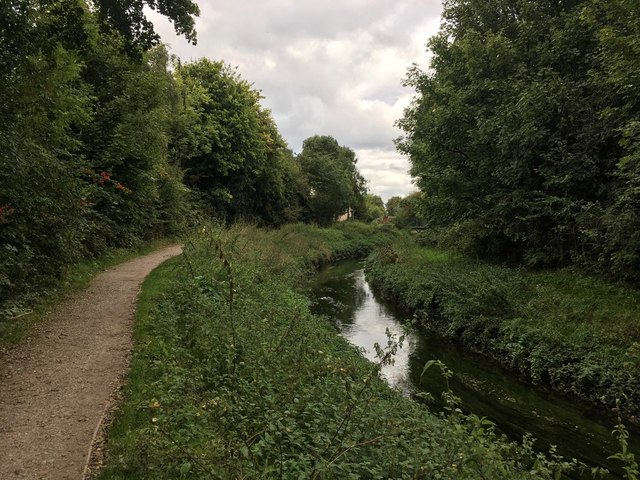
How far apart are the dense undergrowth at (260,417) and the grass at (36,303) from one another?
2004 mm

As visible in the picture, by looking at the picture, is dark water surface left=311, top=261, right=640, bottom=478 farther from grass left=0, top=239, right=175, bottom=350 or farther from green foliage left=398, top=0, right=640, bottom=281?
grass left=0, top=239, right=175, bottom=350

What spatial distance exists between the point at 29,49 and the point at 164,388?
6103mm

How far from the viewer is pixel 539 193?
14.4 m

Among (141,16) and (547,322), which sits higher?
(141,16)

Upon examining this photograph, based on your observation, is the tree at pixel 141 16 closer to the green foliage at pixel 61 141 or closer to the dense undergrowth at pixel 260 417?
the green foliage at pixel 61 141

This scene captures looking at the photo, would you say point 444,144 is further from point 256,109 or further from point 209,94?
point 256,109

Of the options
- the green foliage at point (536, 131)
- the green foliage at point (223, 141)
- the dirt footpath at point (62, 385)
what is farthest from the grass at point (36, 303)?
the green foliage at point (223, 141)

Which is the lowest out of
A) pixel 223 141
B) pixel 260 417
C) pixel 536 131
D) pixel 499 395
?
pixel 499 395

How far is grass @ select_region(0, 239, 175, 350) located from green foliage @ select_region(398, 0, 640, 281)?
1314cm

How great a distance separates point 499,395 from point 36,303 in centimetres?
1051

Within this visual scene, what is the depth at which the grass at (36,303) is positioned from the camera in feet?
25.8

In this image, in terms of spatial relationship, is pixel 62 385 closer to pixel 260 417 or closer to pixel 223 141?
pixel 260 417

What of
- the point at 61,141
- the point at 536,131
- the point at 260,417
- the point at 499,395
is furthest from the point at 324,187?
the point at 260,417

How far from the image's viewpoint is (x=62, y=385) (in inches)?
243
